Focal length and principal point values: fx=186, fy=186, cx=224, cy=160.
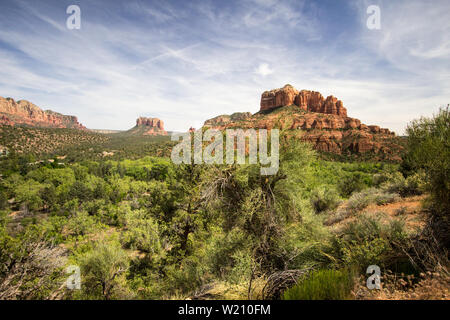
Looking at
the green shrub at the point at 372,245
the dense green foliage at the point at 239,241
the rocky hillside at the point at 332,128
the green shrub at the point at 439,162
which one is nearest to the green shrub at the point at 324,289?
the dense green foliage at the point at 239,241

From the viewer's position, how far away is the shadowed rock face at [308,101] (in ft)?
352

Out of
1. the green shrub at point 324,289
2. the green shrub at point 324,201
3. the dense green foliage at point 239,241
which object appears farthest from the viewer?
the green shrub at point 324,201

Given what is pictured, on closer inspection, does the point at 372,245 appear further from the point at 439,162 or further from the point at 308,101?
the point at 308,101

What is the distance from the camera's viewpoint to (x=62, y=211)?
3195 cm

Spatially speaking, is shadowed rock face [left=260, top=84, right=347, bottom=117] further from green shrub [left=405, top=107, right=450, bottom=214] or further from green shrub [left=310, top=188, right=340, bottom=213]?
green shrub [left=405, top=107, right=450, bottom=214]

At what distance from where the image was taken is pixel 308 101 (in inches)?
4405

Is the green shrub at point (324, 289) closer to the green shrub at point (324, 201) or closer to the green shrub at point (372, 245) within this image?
the green shrub at point (372, 245)

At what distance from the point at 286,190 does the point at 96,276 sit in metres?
11.1

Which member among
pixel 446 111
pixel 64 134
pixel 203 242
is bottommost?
pixel 203 242

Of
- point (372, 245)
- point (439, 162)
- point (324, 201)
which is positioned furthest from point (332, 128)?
point (372, 245)

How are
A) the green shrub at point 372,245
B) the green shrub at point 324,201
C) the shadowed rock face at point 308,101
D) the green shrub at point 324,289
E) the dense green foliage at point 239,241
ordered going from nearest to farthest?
the green shrub at point 324,289, the green shrub at point 372,245, the dense green foliage at point 239,241, the green shrub at point 324,201, the shadowed rock face at point 308,101

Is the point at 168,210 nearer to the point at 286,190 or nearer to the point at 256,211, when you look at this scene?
the point at 256,211
